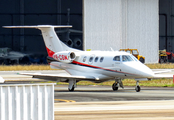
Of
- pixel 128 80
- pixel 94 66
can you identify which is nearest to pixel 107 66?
pixel 94 66

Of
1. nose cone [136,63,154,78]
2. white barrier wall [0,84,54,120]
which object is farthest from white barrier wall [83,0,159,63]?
white barrier wall [0,84,54,120]

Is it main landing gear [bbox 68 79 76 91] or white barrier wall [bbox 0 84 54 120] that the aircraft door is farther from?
white barrier wall [bbox 0 84 54 120]

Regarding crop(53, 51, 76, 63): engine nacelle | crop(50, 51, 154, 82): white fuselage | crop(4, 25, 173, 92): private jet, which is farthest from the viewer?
crop(53, 51, 76, 63): engine nacelle

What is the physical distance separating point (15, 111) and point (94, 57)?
48.6 ft

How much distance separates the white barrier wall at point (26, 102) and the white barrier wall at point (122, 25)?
138 feet

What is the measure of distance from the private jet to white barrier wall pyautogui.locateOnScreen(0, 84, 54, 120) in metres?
12.2

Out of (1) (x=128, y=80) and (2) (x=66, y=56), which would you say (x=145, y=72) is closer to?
(2) (x=66, y=56)

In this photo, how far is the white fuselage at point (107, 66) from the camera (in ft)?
69.3

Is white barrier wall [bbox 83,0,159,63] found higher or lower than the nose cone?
higher

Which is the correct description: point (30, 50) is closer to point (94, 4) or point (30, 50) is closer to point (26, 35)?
point (26, 35)

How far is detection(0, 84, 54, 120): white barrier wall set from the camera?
8727mm

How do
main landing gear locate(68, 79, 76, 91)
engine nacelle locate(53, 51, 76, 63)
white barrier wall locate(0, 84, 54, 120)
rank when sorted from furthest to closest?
engine nacelle locate(53, 51, 76, 63) < main landing gear locate(68, 79, 76, 91) < white barrier wall locate(0, 84, 54, 120)

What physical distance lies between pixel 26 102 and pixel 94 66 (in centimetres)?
1445

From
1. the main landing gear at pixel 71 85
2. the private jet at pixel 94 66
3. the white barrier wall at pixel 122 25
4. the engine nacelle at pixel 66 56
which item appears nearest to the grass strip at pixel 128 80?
the private jet at pixel 94 66
